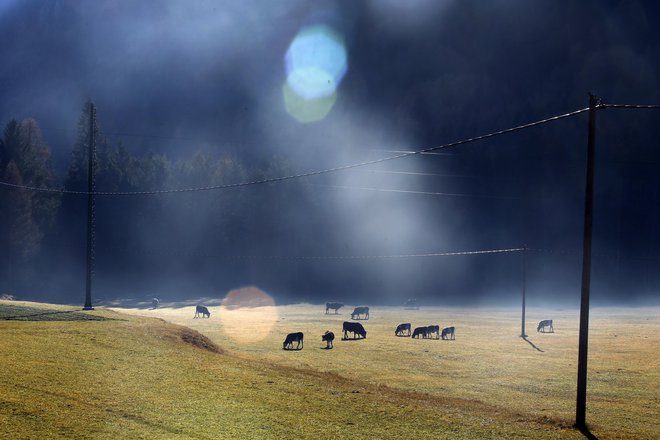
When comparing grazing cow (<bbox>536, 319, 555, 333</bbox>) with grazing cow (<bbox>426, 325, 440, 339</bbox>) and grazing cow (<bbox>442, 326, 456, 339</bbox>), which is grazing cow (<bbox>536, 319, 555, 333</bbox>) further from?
grazing cow (<bbox>426, 325, 440, 339</bbox>)

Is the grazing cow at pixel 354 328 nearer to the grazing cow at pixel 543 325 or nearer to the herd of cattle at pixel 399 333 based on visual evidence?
the herd of cattle at pixel 399 333

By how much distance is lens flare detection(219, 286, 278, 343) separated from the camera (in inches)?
2206

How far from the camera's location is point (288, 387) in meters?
25.9

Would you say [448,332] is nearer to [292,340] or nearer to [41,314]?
[292,340]

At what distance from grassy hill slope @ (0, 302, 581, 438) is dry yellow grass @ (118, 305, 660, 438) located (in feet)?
13.0

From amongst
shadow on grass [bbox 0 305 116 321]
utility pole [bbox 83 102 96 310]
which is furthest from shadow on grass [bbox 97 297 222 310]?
shadow on grass [bbox 0 305 116 321]

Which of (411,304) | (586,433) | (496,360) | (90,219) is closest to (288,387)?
(586,433)

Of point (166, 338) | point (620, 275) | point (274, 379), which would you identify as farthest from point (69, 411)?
point (620, 275)

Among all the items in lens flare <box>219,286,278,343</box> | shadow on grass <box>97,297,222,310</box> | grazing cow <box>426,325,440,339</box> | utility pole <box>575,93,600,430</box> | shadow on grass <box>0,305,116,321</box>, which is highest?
utility pole <box>575,93,600,430</box>

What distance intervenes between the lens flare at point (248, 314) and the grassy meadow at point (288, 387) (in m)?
4.30

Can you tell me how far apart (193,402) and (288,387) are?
185 inches

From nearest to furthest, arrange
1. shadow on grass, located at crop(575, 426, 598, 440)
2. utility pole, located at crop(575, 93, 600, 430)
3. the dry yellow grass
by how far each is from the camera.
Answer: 1. shadow on grass, located at crop(575, 426, 598, 440)
2. utility pole, located at crop(575, 93, 600, 430)
3. the dry yellow grass

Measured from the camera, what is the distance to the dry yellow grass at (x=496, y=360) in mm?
28630

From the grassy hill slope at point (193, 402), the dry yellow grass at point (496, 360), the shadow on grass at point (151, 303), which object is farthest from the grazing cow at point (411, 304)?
the grassy hill slope at point (193, 402)
